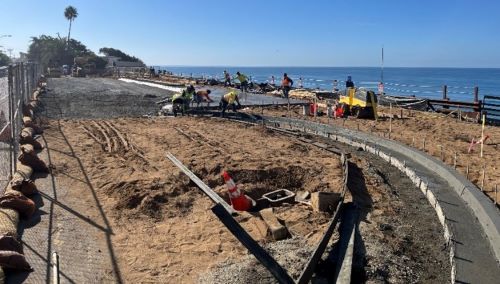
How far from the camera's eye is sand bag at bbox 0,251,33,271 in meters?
5.60

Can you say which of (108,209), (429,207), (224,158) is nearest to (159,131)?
(224,158)

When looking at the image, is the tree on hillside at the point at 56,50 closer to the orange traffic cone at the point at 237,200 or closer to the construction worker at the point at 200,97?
the construction worker at the point at 200,97

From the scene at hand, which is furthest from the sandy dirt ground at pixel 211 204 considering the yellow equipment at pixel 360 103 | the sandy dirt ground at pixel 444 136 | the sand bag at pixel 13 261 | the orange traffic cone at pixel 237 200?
the yellow equipment at pixel 360 103

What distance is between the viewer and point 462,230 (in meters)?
7.34

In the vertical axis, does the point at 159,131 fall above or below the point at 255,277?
above

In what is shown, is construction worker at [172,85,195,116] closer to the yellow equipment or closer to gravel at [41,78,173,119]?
gravel at [41,78,173,119]

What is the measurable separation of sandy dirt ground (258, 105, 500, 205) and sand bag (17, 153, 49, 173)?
9.18 metres

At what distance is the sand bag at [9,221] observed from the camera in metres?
6.40

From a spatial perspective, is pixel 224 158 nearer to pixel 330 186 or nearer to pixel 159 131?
pixel 330 186

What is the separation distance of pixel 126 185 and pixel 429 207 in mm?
5852

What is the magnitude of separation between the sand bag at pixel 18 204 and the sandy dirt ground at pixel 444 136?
26.9 ft

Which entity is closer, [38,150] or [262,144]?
[38,150]

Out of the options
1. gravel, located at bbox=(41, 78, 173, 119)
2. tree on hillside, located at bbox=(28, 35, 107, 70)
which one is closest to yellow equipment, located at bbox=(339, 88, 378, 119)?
gravel, located at bbox=(41, 78, 173, 119)

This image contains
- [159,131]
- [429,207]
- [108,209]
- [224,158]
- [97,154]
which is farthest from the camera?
[159,131]
